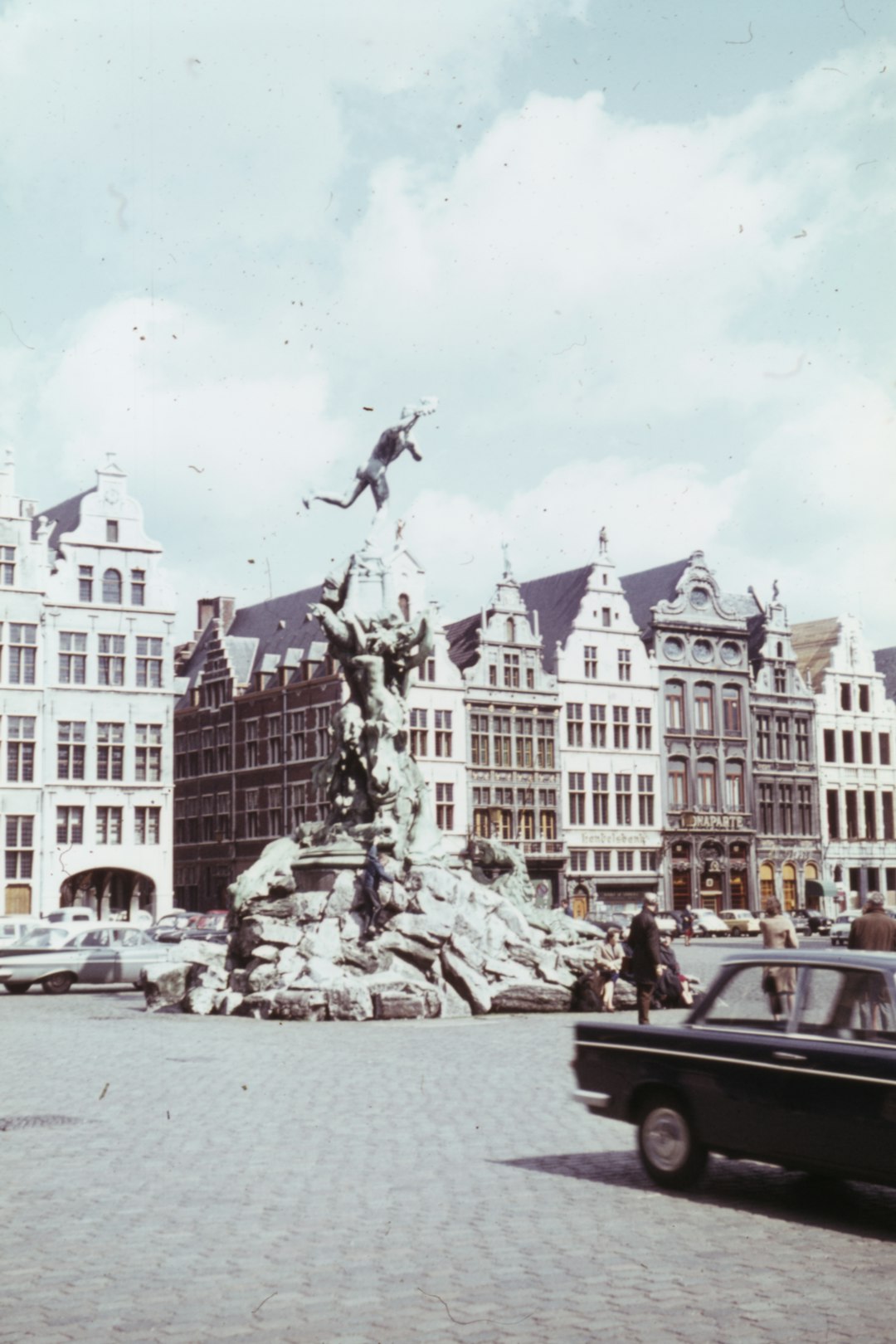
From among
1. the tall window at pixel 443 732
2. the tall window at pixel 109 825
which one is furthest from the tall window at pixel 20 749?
the tall window at pixel 443 732

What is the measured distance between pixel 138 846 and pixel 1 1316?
53.2m

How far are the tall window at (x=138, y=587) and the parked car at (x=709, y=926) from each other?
2488 cm

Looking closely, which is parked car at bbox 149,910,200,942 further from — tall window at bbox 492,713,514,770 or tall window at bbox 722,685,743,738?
tall window at bbox 722,685,743,738

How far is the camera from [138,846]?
193 ft

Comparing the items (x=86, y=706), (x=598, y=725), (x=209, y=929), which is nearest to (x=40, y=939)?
(x=209, y=929)

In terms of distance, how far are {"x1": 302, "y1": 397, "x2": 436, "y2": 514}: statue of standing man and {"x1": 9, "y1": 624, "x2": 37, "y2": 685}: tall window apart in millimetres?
28732

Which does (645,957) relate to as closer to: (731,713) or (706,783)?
(706,783)

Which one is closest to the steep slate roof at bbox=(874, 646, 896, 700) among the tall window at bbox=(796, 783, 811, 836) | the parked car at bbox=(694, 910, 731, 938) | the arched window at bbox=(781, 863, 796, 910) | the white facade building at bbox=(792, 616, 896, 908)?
the white facade building at bbox=(792, 616, 896, 908)

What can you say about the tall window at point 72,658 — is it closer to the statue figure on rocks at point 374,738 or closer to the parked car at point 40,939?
the parked car at point 40,939

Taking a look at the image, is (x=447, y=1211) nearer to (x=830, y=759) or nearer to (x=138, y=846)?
(x=138, y=846)

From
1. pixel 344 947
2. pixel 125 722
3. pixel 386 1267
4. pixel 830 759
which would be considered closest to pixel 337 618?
pixel 344 947

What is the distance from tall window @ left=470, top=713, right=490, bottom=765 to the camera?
69.0 metres

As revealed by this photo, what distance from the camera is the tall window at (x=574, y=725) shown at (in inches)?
2854

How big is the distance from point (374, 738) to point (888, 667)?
6926 cm
